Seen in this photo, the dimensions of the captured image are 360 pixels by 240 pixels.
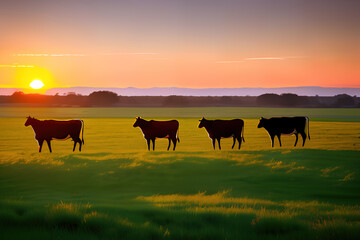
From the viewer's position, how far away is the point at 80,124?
82.4 ft

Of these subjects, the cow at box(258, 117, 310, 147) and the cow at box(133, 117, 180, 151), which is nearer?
the cow at box(133, 117, 180, 151)

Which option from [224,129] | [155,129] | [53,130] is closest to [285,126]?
[224,129]

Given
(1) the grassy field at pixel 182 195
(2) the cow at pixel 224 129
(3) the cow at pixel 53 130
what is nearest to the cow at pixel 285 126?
(2) the cow at pixel 224 129

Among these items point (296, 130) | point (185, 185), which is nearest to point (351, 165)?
point (185, 185)

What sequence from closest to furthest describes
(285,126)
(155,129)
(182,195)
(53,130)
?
(182,195) < (53,130) < (155,129) < (285,126)

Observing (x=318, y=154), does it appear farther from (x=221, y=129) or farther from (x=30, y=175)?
(x=30, y=175)

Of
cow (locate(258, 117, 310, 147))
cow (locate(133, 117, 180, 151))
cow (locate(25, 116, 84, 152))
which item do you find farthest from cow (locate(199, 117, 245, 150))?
cow (locate(25, 116, 84, 152))

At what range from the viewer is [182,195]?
46.1 feet

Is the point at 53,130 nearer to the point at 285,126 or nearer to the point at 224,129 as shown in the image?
the point at 224,129

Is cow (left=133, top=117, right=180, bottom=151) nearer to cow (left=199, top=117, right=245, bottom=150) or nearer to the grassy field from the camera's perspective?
cow (left=199, top=117, right=245, bottom=150)

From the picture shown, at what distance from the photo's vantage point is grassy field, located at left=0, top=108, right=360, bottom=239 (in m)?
8.40

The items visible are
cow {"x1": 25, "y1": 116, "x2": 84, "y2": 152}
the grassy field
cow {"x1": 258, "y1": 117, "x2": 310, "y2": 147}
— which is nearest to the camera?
the grassy field

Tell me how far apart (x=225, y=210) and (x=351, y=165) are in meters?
10.7

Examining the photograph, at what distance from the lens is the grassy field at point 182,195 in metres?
8.40
